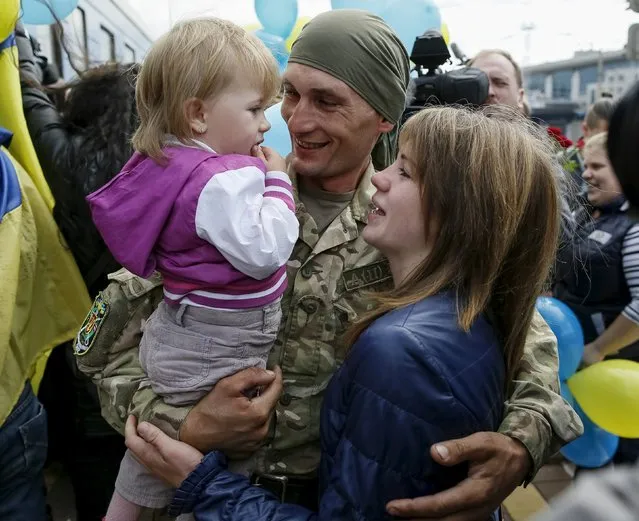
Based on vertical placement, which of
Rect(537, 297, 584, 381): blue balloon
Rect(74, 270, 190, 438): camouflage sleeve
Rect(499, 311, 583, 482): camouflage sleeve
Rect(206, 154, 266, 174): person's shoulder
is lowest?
Rect(537, 297, 584, 381): blue balloon

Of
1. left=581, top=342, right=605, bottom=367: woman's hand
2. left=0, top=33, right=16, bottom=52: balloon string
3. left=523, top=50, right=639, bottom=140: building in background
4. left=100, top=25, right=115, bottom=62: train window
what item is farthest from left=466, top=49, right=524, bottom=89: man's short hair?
left=523, top=50, right=639, bottom=140: building in background

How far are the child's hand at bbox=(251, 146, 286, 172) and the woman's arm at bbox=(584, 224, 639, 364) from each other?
2.32 meters

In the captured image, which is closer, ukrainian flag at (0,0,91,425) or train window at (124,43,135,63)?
ukrainian flag at (0,0,91,425)

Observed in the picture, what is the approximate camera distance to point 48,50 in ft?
13.3

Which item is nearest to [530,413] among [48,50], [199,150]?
[199,150]

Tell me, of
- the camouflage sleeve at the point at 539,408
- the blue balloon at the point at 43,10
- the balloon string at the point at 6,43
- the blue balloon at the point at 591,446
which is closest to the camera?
the camouflage sleeve at the point at 539,408

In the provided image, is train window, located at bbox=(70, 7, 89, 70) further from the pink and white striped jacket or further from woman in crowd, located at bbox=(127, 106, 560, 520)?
woman in crowd, located at bbox=(127, 106, 560, 520)

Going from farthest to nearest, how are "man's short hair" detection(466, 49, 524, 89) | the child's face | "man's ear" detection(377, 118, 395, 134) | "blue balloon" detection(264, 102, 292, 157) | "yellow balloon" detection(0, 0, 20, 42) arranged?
"man's short hair" detection(466, 49, 524, 89)
"blue balloon" detection(264, 102, 292, 157)
"yellow balloon" detection(0, 0, 20, 42)
"man's ear" detection(377, 118, 395, 134)
the child's face

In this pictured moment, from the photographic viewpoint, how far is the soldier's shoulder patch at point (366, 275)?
1.60 m

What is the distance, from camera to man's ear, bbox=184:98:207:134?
1448 millimetres

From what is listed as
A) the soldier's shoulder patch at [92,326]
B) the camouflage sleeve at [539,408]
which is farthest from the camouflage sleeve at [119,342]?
the camouflage sleeve at [539,408]

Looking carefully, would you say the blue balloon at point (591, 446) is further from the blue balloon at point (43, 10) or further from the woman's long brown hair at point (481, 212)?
the blue balloon at point (43, 10)

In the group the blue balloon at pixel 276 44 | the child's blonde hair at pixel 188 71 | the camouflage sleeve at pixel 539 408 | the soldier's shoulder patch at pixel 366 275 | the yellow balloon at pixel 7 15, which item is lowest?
the camouflage sleeve at pixel 539 408

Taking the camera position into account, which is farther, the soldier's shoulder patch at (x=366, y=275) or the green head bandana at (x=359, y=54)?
the green head bandana at (x=359, y=54)
